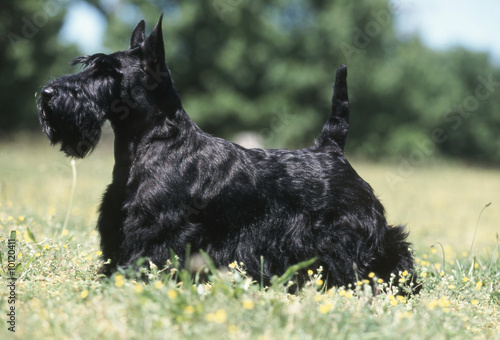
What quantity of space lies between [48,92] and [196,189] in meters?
1.01

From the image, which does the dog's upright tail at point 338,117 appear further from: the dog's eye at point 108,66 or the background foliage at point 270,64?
the background foliage at point 270,64

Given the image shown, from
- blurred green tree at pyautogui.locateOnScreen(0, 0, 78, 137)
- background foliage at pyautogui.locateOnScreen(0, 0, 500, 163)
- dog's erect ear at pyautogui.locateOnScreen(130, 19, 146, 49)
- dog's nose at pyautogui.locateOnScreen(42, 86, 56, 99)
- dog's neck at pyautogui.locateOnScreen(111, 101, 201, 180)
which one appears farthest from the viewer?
background foliage at pyautogui.locateOnScreen(0, 0, 500, 163)

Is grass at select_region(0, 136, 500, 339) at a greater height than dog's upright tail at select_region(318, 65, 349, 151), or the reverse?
dog's upright tail at select_region(318, 65, 349, 151)

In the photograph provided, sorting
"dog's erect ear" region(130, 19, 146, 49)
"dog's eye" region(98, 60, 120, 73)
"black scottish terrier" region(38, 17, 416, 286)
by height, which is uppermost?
"dog's erect ear" region(130, 19, 146, 49)

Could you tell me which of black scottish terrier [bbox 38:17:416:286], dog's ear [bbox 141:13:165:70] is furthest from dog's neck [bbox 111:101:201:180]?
dog's ear [bbox 141:13:165:70]

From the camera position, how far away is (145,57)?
9.46 ft

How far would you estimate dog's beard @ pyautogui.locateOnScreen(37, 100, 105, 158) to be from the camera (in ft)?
9.01

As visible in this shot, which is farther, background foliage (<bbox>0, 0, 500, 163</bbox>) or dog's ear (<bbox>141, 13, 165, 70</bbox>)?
background foliage (<bbox>0, 0, 500, 163</bbox>)

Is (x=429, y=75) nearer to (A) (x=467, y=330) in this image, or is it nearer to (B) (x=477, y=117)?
(B) (x=477, y=117)

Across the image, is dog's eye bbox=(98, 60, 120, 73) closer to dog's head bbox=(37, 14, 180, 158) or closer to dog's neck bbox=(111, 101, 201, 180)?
dog's head bbox=(37, 14, 180, 158)

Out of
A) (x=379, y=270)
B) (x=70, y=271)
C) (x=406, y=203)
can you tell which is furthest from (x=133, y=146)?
(x=406, y=203)

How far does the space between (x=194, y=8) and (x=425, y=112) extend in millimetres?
10806

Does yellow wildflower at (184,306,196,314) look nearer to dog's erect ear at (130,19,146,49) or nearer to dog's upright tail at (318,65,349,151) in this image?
dog's upright tail at (318,65,349,151)

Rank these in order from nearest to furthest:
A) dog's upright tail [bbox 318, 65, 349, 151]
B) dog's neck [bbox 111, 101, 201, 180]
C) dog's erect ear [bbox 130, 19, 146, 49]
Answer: dog's neck [bbox 111, 101, 201, 180]
dog's erect ear [bbox 130, 19, 146, 49]
dog's upright tail [bbox 318, 65, 349, 151]
